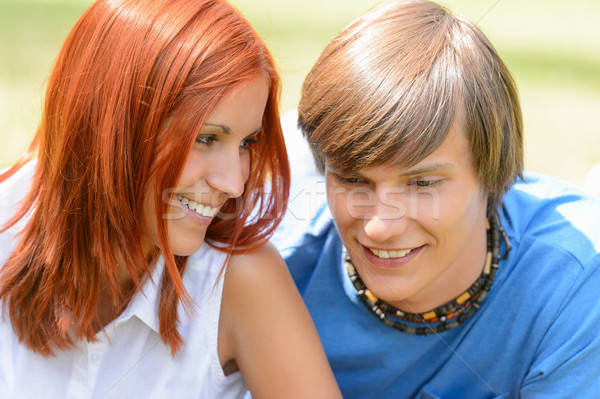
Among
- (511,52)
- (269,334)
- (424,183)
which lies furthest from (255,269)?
(511,52)

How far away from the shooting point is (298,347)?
7.10 ft

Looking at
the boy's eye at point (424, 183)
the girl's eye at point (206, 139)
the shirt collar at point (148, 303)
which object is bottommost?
the shirt collar at point (148, 303)

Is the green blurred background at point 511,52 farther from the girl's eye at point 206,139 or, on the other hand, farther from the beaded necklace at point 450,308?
the girl's eye at point 206,139

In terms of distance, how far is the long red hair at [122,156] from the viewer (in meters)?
1.90

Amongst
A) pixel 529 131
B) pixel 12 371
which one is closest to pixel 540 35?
pixel 529 131

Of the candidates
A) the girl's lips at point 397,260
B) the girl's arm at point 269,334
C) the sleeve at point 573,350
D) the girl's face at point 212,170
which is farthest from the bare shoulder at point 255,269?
the sleeve at point 573,350

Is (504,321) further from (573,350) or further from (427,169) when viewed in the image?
(427,169)

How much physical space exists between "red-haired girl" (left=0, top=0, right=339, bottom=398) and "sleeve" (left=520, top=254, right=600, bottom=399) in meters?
0.62

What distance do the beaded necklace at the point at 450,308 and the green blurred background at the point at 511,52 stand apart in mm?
2776

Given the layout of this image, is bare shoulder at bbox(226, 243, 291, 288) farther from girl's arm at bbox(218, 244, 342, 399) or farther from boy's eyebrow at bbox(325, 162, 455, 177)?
boy's eyebrow at bbox(325, 162, 455, 177)

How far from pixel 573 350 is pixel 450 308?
0.39m

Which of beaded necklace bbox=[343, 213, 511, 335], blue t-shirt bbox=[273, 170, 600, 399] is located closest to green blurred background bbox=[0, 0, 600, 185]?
blue t-shirt bbox=[273, 170, 600, 399]

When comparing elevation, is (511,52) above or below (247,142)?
below

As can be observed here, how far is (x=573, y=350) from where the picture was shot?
2143 millimetres
